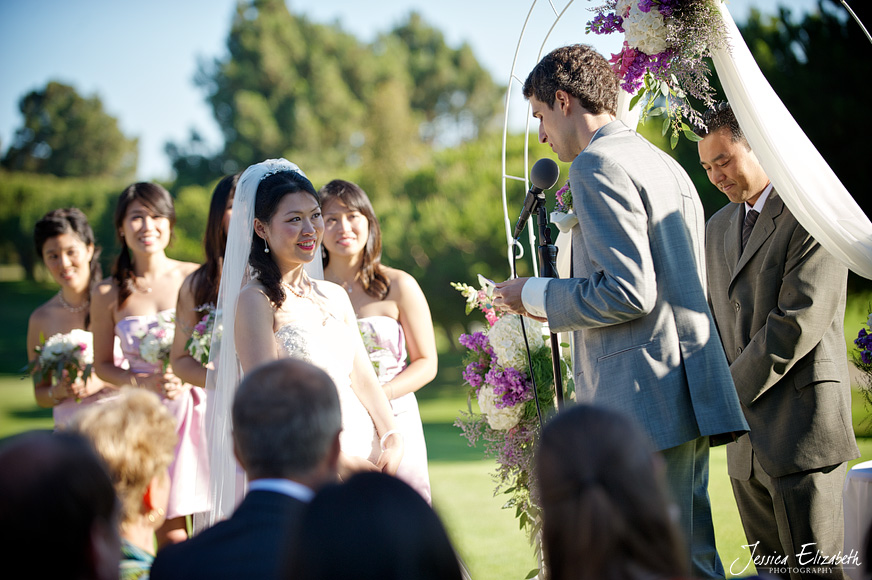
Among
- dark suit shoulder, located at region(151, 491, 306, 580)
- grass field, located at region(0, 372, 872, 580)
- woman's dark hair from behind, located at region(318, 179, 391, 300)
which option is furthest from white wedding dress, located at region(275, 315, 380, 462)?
dark suit shoulder, located at region(151, 491, 306, 580)

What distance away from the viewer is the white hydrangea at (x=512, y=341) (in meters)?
3.97

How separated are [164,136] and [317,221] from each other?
3610cm

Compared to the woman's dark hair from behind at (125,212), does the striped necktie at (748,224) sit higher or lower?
lower

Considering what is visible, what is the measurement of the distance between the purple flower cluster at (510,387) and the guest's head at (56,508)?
2465 mm

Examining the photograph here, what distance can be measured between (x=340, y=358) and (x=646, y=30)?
2.09m

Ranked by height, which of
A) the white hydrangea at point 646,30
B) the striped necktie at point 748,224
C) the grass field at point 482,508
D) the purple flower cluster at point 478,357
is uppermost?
the white hydrangea at point 646,30

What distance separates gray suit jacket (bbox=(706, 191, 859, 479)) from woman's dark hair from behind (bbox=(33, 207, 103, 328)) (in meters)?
4.49

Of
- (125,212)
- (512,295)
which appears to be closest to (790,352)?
(512,295)

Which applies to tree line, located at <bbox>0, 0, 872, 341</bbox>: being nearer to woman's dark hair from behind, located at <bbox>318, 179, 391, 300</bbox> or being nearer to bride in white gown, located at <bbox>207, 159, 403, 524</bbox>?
woman's dark hair from behind, located at <bbox>318, 179, 391, 300</bbox>

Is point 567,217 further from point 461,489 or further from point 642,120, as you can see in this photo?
point 461,489

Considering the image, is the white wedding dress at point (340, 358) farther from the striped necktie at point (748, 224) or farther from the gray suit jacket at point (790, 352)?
the striped necktie at point (748, 224)

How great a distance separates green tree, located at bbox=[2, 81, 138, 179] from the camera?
3738 centimetres

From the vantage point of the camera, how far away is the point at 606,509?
154 centimetres

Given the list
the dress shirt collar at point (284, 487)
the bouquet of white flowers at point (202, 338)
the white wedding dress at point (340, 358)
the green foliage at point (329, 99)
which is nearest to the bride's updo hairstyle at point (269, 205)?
the white wedding dress at point (340, 358)
